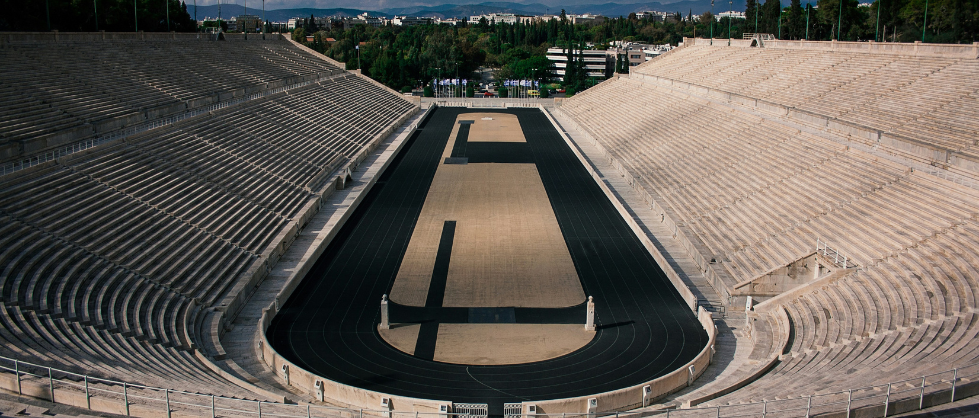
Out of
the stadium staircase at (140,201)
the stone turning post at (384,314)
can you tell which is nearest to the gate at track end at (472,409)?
the stadium staircase at (140,201)

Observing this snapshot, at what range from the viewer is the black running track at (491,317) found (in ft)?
46.6

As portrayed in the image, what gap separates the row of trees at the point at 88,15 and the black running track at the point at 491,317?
1017 inches

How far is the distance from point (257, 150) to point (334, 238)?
8.02 metres

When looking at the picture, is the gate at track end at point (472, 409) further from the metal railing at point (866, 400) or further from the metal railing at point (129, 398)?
the metal railing at point (866, 400)

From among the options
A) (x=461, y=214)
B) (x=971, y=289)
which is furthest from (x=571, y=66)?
(x=971, y=289)

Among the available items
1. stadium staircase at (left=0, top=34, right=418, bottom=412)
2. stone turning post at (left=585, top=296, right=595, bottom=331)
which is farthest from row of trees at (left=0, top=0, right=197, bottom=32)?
stone turning post at (left=585, top=296, right=595, bottom=331)

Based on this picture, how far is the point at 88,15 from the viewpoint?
5066 centimetres

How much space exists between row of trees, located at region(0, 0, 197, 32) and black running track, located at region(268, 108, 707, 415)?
25.8m

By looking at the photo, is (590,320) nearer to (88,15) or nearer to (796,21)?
(88,15)

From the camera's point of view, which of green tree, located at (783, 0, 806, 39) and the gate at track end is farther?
green tree, located at (783, 0, 806, 39)

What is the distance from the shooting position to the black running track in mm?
14195

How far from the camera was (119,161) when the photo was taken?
2178cm

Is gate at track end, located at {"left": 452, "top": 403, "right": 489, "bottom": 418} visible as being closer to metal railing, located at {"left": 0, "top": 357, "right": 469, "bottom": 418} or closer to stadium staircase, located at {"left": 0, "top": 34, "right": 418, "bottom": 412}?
metal railing, located at {"left": 0, "top": 357, "right": 469, "bottom": 418}

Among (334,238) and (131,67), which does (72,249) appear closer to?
(334,238)
